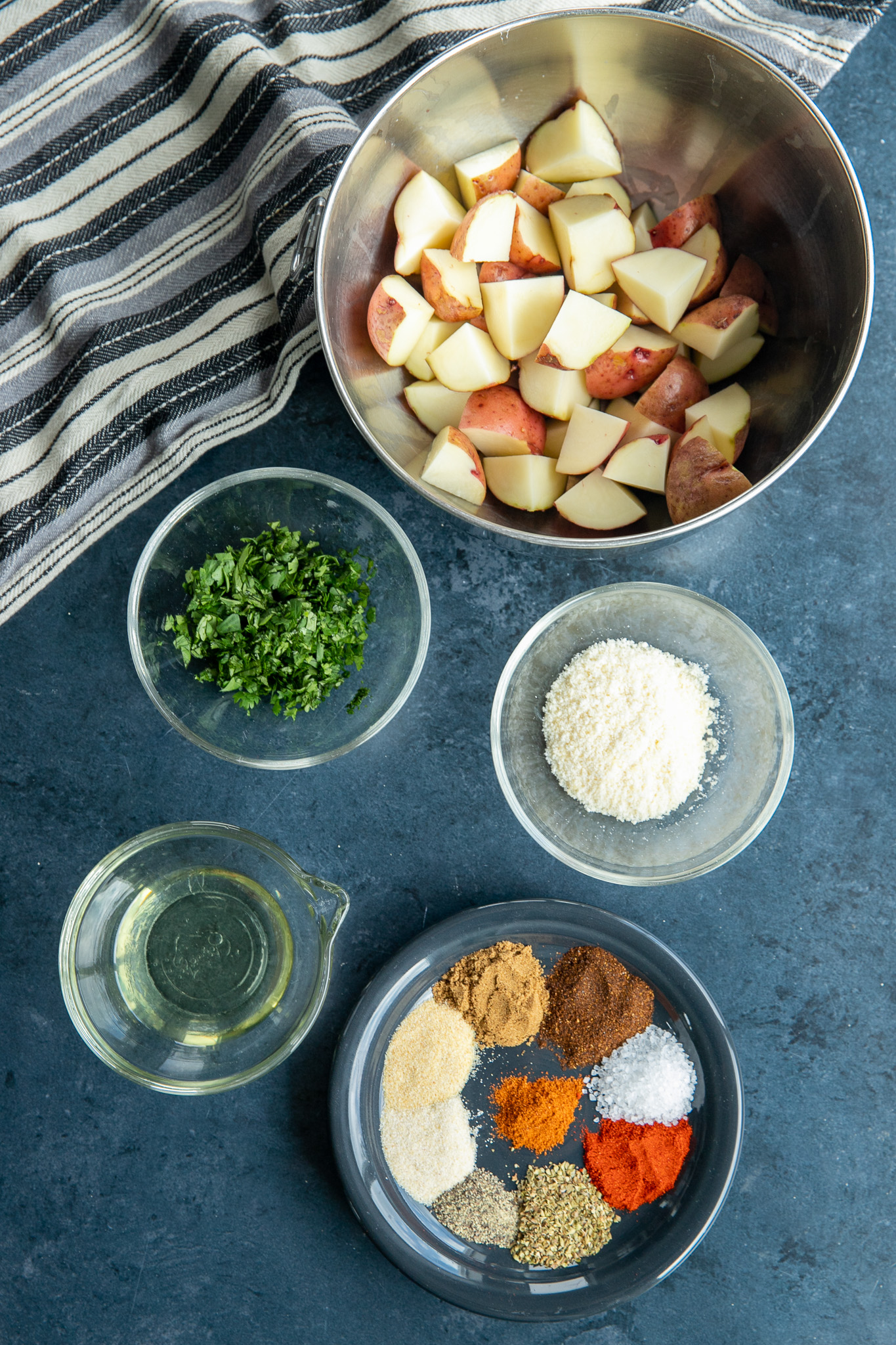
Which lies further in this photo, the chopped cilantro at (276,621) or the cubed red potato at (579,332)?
the chopped cilantro at (276,621)

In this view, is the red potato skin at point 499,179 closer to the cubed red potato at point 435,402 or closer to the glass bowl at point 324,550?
the cubed red potato at point 435,402

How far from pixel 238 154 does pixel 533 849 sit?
3.79 feet

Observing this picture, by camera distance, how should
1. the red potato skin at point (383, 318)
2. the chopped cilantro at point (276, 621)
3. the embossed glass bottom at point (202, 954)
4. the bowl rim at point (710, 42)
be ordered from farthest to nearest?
the embossed glass bottom at point (202, 954), the chopped cilantro at point (276, 621), the red potato skin at point (383, 318), the bowl rim at point (710, 42)

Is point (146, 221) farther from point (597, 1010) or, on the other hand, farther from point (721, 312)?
point (597, 1010)

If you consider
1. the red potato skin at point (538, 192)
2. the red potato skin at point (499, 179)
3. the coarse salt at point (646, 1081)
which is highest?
the red potato skin at point (499, 179)

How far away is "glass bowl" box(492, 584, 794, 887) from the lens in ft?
4.38

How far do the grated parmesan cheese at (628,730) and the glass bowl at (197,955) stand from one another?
0.41m

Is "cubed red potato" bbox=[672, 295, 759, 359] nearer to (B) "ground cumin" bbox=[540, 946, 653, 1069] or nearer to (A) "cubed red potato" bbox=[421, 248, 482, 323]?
(A) "cubed red potato" bbox=[421, 248, 482, 323]

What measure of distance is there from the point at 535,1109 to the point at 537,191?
1.33 metres

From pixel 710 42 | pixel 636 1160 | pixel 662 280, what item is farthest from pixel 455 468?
pixel 636 1160

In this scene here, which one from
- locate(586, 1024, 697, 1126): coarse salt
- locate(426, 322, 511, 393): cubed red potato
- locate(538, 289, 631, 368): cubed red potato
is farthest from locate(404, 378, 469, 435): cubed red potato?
locate(586, 1024, 697, 1126): coarse salt

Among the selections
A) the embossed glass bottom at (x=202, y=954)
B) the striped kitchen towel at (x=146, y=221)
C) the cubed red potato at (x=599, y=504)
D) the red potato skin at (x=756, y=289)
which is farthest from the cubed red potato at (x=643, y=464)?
the embossed glass bottom at (x=202, y=954)

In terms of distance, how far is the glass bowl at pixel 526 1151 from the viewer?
1312mm

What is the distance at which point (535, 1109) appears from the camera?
4.37 ft
